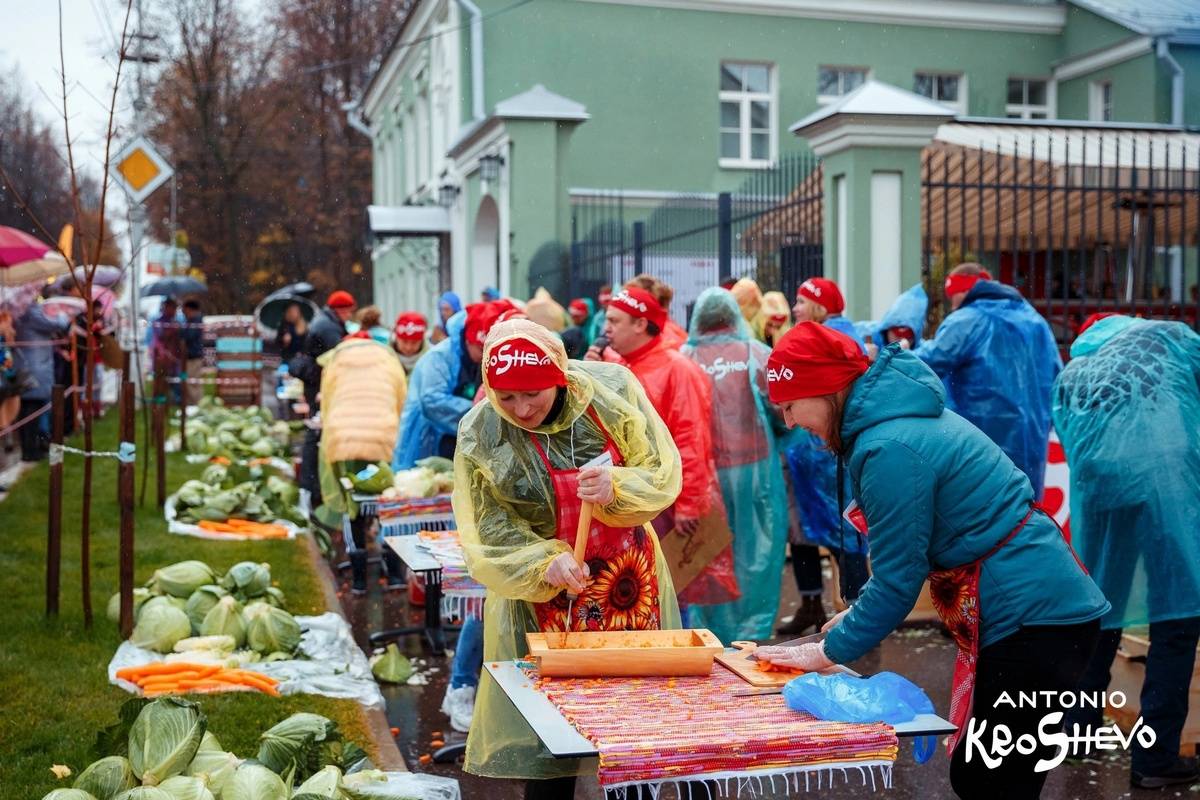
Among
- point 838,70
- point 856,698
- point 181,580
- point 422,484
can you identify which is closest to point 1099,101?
point 838,70

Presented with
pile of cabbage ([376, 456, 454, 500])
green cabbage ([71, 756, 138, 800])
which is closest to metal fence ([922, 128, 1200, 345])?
pile of cabbage ([376, 456, 454, 500])

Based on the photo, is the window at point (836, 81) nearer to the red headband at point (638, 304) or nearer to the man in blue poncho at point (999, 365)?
the man in blue poncho at point (999, 365)

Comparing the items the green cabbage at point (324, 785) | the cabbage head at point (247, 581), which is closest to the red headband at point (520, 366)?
the green cabbage at point (324, 785)

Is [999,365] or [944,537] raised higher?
[999,365]

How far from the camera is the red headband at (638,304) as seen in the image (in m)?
5.79

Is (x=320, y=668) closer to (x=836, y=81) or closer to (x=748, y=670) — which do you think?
(x=748, y=670)

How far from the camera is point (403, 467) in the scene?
8.15 m

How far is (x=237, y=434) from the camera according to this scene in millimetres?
17531

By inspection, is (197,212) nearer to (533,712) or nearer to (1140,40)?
(1140,40)

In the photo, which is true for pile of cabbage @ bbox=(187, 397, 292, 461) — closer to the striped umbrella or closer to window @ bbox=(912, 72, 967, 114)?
the striped umbrella

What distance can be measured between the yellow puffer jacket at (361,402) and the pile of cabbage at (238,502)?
91.8 inches

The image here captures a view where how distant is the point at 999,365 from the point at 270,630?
4046mm

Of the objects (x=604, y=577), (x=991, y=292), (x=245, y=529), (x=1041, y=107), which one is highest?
(x=1041, y=107)

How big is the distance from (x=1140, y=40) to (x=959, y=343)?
57.2 feet
